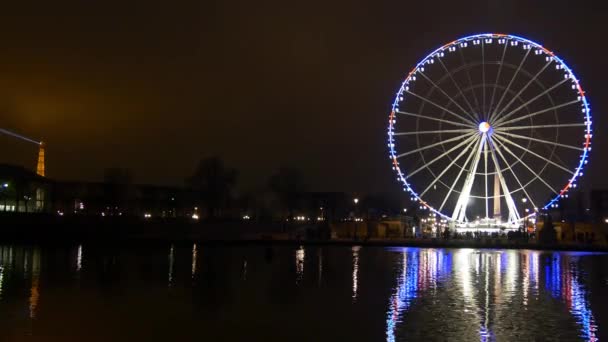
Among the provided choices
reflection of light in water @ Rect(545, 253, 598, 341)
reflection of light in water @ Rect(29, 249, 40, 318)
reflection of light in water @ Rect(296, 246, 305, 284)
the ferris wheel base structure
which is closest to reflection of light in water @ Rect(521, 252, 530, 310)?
reflection of light in water @ Rect(545, 253, 598, 341)

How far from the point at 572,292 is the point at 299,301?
9746 mm

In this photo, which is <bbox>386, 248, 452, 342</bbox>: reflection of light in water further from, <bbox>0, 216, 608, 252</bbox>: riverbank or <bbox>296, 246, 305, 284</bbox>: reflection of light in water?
<bbox>0, 216, 608, 252</bbox>: riverbank

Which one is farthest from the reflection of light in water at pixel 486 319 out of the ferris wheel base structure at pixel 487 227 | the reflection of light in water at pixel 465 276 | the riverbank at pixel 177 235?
the ferris wheel base structure at pixel 487 227

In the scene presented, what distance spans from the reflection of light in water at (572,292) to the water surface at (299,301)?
4cm

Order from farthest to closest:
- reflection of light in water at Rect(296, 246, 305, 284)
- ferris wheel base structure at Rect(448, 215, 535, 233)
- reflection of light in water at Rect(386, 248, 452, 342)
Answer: ferris wheel base structure at Rect(448, 215, 535, 233) → reflection of light in water at Rect(296, 246, 305, 284) → reflection of light in water at Rect(386, 248, 452, 342)

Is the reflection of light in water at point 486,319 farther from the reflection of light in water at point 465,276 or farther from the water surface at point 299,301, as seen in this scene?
the reflection of light in water at point 465,276

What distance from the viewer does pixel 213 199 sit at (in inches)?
3922

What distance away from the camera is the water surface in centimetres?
1691

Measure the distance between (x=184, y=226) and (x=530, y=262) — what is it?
1722 inches

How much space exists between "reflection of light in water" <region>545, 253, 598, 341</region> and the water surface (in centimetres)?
4

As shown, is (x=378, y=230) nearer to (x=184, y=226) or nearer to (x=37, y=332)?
(x=184, y=226)

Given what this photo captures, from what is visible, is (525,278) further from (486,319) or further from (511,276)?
(486,319)

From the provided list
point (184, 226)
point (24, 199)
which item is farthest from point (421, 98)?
point (24, 199)

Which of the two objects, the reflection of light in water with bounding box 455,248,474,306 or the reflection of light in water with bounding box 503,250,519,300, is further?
the reflection of light in water with bounding box 503,250,519,300
